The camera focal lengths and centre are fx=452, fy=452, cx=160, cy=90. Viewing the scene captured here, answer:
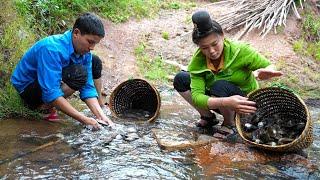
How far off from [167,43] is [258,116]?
13.8ft

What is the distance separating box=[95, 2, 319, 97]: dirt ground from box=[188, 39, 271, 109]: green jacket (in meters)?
2.52

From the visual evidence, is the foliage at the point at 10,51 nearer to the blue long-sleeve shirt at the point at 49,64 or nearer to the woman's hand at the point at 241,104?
the blue long-sleeve shirt at the point at 49,64

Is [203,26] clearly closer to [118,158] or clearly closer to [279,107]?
[279,107]

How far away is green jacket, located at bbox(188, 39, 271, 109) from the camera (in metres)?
3.72

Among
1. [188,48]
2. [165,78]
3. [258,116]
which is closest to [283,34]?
[188,48]

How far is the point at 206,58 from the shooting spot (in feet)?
12.7

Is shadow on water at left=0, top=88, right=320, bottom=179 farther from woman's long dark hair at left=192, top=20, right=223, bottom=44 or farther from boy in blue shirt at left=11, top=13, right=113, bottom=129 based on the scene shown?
woman's long dark hair at left=192, top=20, right=223, bottom=44

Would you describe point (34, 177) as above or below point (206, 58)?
below

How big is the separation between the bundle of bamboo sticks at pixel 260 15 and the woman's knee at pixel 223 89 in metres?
4.23

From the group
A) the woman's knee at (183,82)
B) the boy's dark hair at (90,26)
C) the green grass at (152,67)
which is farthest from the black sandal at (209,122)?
the green grass at (152,67)

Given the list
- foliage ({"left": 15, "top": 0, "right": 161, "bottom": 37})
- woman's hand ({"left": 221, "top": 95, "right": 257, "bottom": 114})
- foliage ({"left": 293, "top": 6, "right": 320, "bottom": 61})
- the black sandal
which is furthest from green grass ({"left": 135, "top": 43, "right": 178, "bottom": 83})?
woman's hand ({"left": 221, "top": 95, "right": 257, "bottom": 114})

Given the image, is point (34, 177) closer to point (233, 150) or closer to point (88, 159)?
point (88, 159)

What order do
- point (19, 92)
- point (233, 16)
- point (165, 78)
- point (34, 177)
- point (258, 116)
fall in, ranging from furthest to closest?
1. point (233, 16)
2. point (165, 78)
3. point (19, 92)
4. point (258, 116)
5. point (34, 177)

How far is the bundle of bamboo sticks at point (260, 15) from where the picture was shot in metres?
7.93
